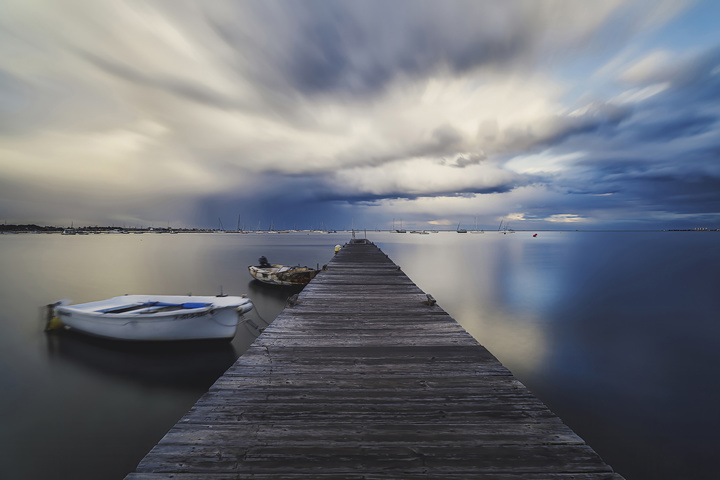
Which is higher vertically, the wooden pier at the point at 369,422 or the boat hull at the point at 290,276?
the wooden pier at the point at 369,422

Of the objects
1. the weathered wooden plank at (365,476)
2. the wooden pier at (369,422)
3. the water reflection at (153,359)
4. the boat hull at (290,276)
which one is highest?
the wooden pier at (369,422)

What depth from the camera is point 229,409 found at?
315 centimetres

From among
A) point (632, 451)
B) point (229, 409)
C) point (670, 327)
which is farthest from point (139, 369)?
point (670, 327)

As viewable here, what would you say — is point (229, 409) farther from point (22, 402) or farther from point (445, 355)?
point (22, 402)

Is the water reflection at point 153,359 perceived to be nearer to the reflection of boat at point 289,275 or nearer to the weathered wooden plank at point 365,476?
the weathered wooden plank at point 365,476

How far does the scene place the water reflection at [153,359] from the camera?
334 inches

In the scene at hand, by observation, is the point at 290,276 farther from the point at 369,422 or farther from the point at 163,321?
the point at 369,422

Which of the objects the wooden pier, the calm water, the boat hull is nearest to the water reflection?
the calm water

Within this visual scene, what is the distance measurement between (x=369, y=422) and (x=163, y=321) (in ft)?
29.1

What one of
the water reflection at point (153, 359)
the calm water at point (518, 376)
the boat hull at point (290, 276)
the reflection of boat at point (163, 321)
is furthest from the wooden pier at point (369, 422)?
the boat hull at point (290, 276)

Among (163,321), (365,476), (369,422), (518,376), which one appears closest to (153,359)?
(163,321)

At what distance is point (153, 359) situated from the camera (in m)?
9.24

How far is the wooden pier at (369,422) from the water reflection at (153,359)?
17.7ft

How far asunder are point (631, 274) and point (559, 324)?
22642mm
